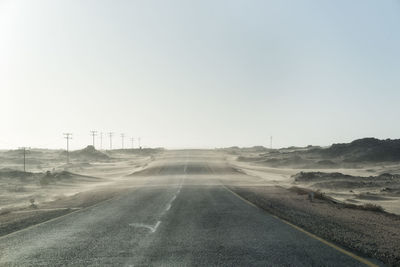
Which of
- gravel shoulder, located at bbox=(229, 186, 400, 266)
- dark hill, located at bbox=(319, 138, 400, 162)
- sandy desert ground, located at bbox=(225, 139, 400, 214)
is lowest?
sandy desert ground, located at bbox=(225, 139, 400, 214)

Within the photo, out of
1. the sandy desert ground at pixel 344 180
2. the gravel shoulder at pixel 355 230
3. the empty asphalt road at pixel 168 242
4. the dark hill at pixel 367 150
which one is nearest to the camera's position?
the empty asphalt road at pixel 168 242

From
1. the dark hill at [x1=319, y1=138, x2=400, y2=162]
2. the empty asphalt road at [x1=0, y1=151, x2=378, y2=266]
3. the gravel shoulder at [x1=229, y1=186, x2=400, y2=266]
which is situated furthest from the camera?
the dark hill at [x1=319, y1=138, x2=400, y2=162]

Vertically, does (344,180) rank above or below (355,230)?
below

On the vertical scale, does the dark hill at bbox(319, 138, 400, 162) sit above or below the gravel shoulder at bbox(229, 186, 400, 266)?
above

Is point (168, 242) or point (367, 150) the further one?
point (367, 150)

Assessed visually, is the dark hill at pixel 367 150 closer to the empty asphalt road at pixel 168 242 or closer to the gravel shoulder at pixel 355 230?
the gravel shoulder at pixel 355 230

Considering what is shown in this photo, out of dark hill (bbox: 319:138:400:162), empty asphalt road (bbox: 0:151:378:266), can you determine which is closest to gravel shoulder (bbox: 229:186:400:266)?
empty asphalt road (bbox: 0:151:378:266)

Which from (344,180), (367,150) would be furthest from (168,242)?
(367,150)

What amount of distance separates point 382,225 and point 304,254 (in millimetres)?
6702

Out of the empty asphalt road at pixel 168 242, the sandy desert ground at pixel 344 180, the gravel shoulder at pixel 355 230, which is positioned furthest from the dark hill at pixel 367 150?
the empty asphalt road at pixel 168 242

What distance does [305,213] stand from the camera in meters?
17.3

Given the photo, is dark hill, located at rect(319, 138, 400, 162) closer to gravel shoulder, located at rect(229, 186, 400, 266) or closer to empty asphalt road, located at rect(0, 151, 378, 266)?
gravel shoulder, located at rect(229, 186, 400, 266)

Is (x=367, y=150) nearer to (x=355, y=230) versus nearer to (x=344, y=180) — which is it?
(x=344, y=180)

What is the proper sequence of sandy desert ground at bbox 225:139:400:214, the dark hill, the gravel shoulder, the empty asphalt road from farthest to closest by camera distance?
1. the dark hill
2. sandy desert ground at bbox 225:139:400:214
3. the gravel shoulder
4. the empty asphalt road
